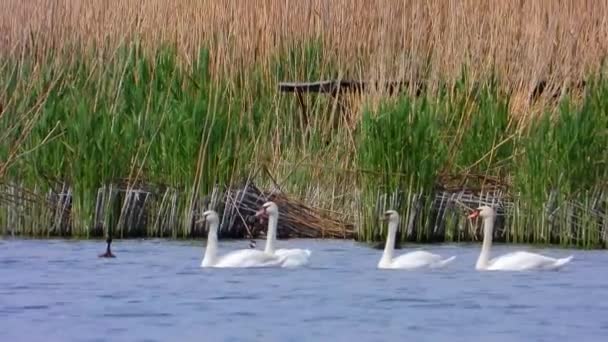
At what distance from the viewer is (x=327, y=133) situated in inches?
569

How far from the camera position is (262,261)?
1201 cm

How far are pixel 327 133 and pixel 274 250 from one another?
208 centimetres

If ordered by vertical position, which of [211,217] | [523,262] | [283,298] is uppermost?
[211,217]

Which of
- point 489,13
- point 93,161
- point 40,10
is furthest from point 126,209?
point 489,13

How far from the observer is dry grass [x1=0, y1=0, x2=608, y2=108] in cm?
1396

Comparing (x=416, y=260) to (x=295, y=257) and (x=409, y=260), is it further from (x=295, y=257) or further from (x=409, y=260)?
(x=295, y=257)

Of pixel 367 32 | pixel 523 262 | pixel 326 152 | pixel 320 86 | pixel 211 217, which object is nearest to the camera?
pixel 523 262

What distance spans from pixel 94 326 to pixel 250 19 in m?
6.65

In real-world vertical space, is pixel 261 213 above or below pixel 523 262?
above

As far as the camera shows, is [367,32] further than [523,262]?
Yes

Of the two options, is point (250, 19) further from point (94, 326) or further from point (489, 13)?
point (94, 326)

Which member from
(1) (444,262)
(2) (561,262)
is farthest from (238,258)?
(2) (561,262)

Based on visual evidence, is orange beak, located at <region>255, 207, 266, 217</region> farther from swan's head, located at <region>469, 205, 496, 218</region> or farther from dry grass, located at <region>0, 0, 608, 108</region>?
dry grass, located at <region>0, 0, 608, 108</region>

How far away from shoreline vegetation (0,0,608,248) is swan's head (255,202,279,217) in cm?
73
